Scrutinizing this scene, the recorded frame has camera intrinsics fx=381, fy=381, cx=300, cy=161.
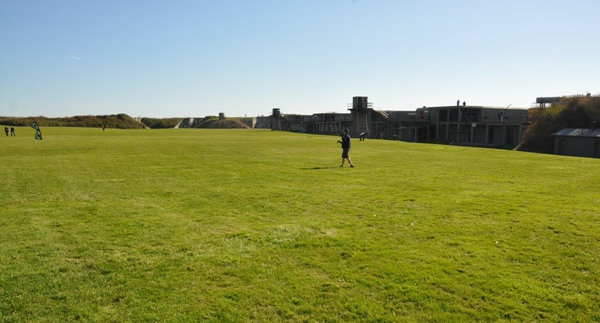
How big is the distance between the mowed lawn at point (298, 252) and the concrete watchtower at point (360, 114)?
5947 cm

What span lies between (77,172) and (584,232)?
22.1m

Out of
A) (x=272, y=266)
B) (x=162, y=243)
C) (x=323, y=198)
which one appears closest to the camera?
(x=272, y=266)

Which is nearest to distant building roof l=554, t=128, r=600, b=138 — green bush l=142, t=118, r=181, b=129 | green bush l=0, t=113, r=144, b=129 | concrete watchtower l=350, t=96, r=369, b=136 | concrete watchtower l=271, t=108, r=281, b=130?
concrete watchtower l=350, t=96, r=369, b=136

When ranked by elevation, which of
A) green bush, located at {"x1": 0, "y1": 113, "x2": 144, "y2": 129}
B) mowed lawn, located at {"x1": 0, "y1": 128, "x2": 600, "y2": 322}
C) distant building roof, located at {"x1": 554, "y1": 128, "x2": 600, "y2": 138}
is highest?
green bush, located at {"x1": 0, "y1": 113, "x2": 144, "y2": 129}

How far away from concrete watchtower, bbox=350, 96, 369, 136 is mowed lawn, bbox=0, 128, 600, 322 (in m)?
59.5

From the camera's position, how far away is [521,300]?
6.27 metres

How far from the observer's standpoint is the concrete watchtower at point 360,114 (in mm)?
74688

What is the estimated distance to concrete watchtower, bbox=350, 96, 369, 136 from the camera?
74.7m

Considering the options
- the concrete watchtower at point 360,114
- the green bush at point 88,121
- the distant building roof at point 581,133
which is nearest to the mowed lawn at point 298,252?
the distant building roof at point 581,133

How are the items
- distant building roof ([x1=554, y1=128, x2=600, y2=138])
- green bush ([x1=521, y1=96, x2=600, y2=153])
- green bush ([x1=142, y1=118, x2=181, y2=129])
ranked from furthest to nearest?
1. green bush ([x1=142, y1=118, x2=181, y2=129])
2. green bush ([x1=521, y1=96, x2=600, y2=153])
3. distant building roof ([x1=554, y1=128, x2=600, y2=138])

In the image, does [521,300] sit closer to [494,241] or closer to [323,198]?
[494,241]

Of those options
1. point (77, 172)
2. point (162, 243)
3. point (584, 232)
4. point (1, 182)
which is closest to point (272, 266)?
point (162, 243)

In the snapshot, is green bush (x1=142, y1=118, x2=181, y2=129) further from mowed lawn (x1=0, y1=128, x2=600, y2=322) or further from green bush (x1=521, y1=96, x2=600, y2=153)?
mowed lawn (x1=0, y1=128, x2=600, y2=322)

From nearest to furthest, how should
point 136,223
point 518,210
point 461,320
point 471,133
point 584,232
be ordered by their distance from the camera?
point 461,320 → point 584,232 → point 136,223 → point 518,210 → point 471,133
